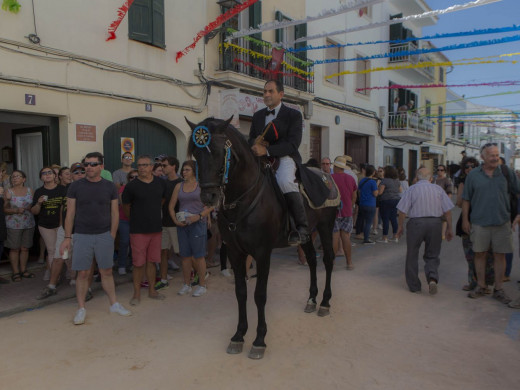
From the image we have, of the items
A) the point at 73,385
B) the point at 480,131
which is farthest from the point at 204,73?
the point at 480,131

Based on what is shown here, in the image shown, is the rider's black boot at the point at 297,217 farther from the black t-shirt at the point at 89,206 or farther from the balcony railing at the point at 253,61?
the balcony railing at the point at 253,61

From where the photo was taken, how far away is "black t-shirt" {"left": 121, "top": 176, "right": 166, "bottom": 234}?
18.2 ft

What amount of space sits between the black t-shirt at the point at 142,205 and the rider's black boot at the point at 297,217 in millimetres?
2076

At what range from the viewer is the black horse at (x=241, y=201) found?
137 inches

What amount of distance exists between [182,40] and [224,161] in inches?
316

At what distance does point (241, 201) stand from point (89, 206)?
6.67 ft

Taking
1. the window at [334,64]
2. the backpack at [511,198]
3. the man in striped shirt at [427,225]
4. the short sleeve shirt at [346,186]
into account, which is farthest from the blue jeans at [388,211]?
the window at [334,64]

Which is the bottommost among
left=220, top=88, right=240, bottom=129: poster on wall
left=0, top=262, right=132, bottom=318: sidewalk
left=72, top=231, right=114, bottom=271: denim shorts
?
left=0, top=262, right=132, bottom=318: sidewalk

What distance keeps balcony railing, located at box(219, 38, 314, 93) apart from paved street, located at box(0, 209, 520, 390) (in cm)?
733

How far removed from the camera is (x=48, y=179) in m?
6.53

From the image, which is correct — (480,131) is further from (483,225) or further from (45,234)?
(45,234)

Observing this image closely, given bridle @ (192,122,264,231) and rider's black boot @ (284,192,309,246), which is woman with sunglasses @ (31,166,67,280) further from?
rider's black boot @ (284,192,309,246)

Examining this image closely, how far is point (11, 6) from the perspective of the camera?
682 centimetres

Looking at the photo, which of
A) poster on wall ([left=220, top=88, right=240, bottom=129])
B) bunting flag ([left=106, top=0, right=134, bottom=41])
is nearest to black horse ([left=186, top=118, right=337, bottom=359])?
bunting flag ([left=106, top=0, right=134, bottom=41])
